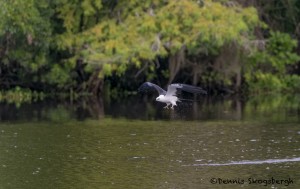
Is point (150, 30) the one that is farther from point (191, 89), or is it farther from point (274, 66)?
point (191, 89)

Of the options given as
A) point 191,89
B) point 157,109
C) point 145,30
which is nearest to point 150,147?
point 191,89

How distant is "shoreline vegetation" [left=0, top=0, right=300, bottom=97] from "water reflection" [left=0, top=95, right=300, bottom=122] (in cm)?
168

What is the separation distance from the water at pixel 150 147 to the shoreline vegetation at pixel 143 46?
4148 mm

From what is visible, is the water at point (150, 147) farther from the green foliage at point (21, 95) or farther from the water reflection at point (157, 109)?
the green foliage at point (21, 95)

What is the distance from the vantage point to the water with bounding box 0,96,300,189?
16.7m

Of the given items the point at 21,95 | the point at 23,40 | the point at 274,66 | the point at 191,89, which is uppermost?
the point at 23,40

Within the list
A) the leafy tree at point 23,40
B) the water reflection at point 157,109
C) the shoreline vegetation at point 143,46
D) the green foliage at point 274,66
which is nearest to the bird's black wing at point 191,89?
the water reflection at point 157,109

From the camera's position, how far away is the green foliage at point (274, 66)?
39.2m

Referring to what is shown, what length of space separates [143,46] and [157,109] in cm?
419

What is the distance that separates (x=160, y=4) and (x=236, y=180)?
803 inches

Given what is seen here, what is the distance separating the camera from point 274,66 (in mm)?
39812

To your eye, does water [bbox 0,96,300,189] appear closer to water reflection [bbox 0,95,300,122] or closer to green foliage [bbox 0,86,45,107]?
water reflection [bbox 0,95,300,122]

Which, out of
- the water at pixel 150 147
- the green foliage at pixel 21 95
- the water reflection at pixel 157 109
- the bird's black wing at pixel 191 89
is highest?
the green foliage at pixel 21 95

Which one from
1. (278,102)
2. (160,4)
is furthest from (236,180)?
(160,4)
